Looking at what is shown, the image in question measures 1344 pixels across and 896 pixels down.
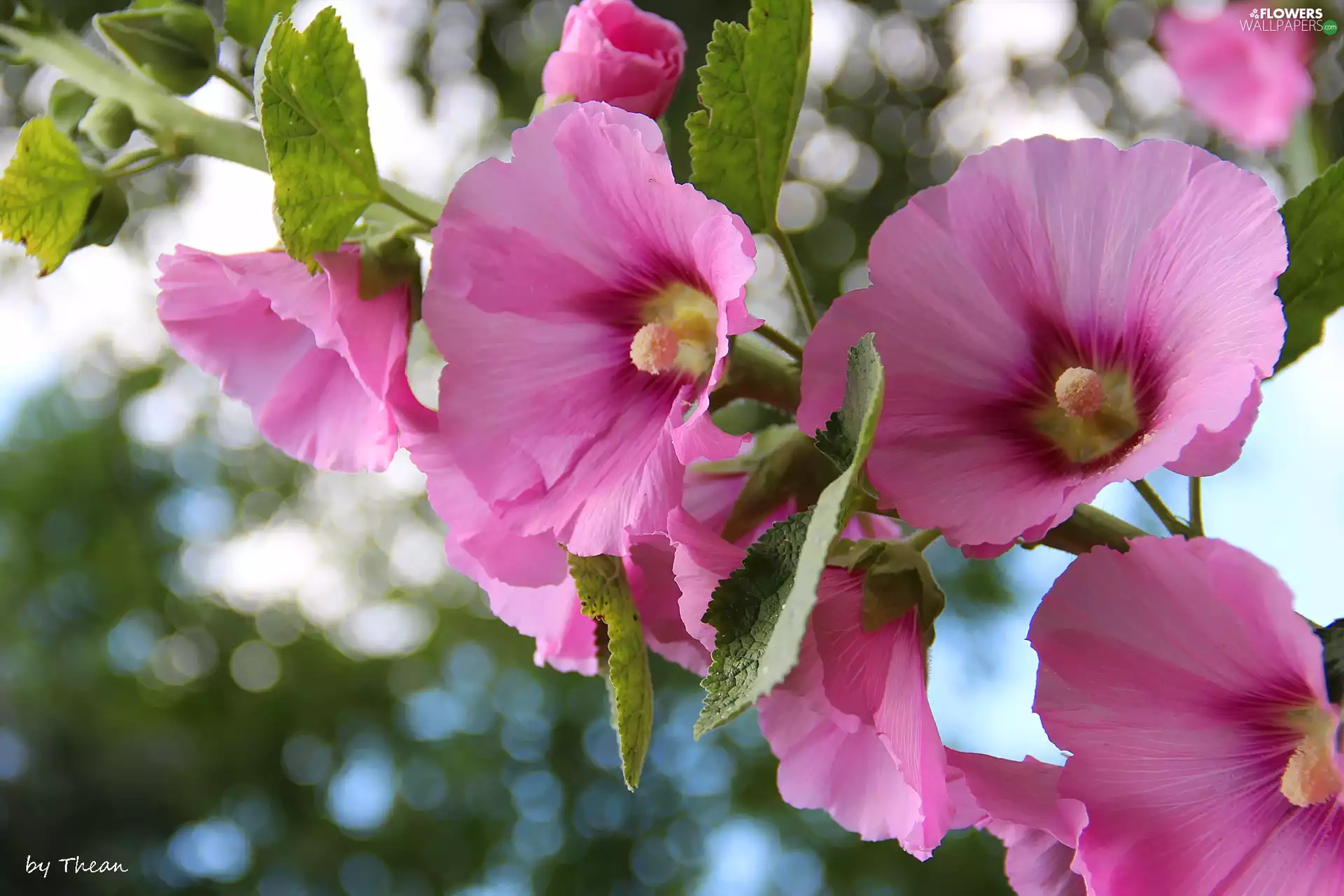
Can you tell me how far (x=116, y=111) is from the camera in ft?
1.18

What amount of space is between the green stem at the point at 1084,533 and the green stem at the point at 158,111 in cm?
20

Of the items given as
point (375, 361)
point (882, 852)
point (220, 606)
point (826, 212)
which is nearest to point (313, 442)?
point (375, 361)

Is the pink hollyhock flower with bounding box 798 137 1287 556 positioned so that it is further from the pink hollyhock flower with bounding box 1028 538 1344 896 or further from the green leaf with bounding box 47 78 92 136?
the green leaf with bounding box 47 78 92 136

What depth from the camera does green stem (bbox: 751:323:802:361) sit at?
280mm

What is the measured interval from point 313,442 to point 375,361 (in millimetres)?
54

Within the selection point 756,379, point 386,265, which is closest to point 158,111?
point 386,265

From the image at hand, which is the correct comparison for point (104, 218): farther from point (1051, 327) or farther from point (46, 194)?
point (1051, 327)

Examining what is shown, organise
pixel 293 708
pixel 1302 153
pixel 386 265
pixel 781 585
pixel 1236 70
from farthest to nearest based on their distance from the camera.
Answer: pixel 293 708 → pixel 1236 70 → pixel 1302 153 → pixel 386 265 → pixel 781 585

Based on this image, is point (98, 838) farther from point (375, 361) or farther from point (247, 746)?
point (375, 361)

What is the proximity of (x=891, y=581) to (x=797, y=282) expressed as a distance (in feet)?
0.27

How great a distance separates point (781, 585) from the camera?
8.3 inches

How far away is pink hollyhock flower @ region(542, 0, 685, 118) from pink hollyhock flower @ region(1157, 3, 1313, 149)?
1027mm

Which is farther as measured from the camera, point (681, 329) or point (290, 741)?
point (290, 741)

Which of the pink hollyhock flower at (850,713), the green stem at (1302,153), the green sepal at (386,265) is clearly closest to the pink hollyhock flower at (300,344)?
the green sepal at (386,265)
